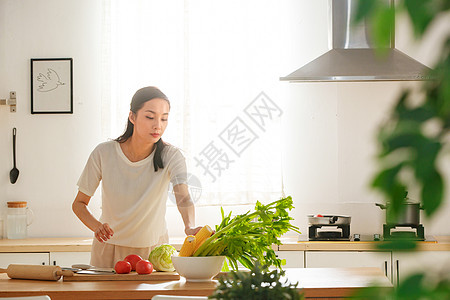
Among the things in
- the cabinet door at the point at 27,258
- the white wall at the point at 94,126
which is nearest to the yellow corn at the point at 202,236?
the cabinet door at the point at 27,258

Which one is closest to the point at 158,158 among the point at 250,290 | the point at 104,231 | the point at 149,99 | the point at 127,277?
the point at 149,99

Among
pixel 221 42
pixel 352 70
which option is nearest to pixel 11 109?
pixel 221 42

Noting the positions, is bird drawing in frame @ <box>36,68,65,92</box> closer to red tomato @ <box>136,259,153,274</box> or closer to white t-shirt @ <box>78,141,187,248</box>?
white t-shirt @ <box>78,141,187,248</box>

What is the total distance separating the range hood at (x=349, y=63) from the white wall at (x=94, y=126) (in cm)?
75

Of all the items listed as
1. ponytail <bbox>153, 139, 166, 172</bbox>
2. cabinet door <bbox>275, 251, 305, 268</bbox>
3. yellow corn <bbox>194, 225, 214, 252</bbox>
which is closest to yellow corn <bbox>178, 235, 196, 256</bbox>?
yellow corn <bbox>194, 225, 214, 252</bbox>

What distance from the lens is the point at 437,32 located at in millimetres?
5020

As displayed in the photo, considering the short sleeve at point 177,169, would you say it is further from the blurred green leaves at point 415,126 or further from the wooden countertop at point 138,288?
the blurred green leaves at point 415,126

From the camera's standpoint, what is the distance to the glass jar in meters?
4.54

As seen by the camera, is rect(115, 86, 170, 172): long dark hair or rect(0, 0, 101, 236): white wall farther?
rect(0, 0, 101, 236): white wall

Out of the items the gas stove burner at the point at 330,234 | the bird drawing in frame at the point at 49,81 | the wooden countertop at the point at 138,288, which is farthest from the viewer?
Result: the bird drawing in frame at the point at 49,81

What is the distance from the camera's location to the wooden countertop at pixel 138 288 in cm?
227

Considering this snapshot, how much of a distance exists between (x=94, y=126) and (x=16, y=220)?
2.88ft

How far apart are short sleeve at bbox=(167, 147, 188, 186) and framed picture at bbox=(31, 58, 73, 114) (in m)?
1.81

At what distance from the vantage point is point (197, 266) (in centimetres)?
244
